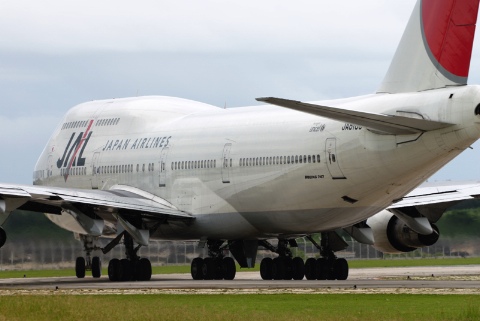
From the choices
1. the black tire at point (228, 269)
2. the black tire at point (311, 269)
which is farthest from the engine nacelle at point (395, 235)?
the black tire at point (228, 269)

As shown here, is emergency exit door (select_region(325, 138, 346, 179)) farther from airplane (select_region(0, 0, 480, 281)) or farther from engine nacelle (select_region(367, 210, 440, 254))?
engine nacelle (select_region(367, 210, 440, 254))

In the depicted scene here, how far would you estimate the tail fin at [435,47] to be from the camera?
30500 mm

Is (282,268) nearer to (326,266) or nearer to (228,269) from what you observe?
(326,266)

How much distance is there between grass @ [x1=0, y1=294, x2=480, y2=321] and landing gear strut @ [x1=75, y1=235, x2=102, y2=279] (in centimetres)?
1563

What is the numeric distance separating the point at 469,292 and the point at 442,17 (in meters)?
7.87

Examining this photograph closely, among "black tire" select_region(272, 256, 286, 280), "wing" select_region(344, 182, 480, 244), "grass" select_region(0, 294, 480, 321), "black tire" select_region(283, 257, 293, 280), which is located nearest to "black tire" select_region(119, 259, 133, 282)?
"black tire" select_region(272, 256, 286, 280)

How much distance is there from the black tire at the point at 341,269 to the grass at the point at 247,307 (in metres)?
10.9

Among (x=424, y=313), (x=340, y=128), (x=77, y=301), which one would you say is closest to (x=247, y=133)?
(x=340, y=128)

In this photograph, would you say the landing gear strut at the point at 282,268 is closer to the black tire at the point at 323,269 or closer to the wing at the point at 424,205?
the black tire at the point at 323,269

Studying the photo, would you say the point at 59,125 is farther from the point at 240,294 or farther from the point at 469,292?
the point at 469,292

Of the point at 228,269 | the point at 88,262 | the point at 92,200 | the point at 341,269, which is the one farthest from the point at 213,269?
→ the point at 88,262

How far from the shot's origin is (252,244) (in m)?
40.4

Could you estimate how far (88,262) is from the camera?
145ft

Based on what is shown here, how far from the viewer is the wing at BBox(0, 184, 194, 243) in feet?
114
